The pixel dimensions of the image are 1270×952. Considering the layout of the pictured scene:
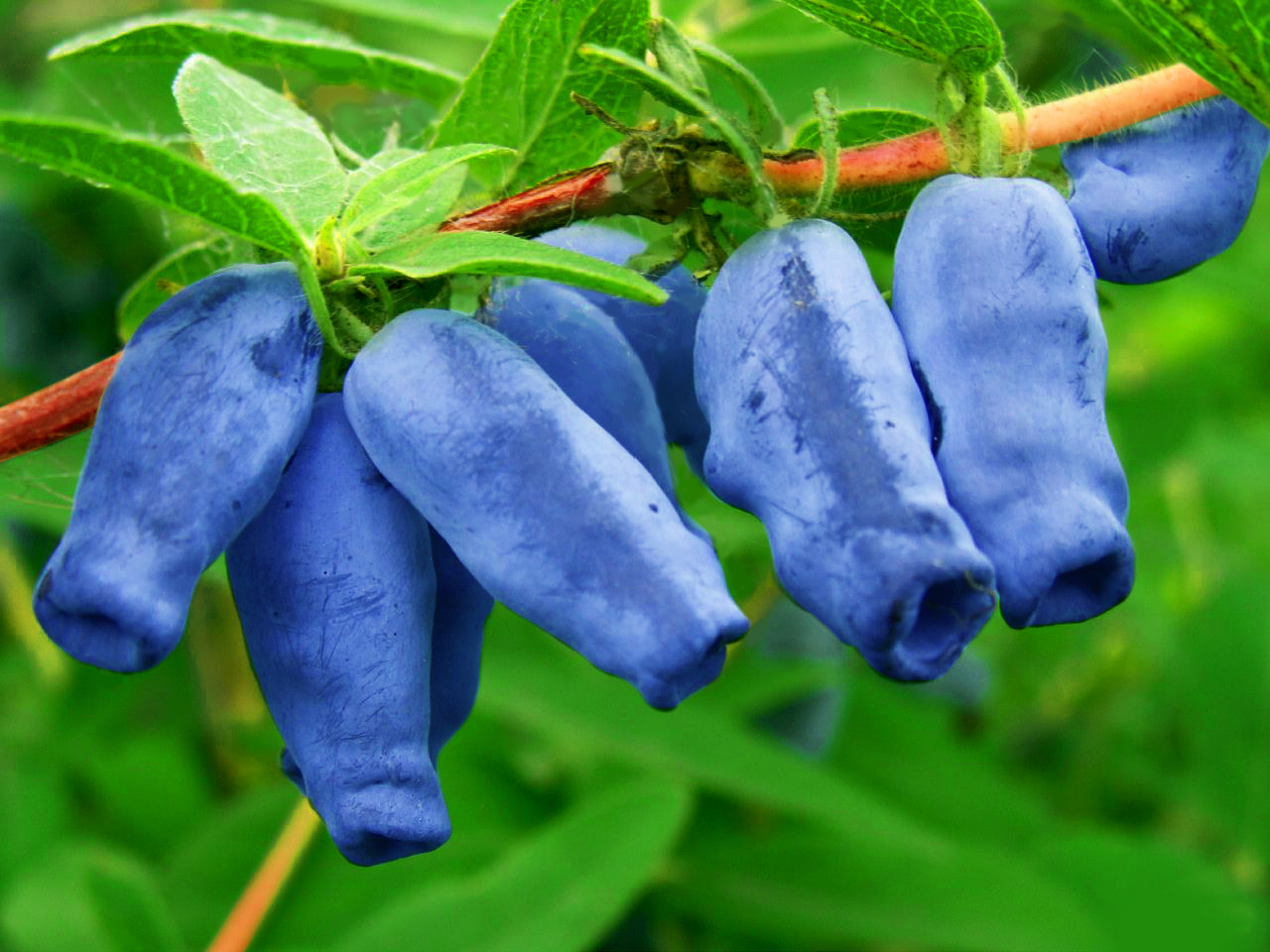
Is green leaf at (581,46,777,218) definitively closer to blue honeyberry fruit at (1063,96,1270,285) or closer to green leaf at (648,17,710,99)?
green leaf at (648,17,710,99)

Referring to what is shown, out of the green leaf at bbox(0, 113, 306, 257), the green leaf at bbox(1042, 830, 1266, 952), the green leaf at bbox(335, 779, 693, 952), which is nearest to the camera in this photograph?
the green leaf at bbox(0, 113, 306, 257)

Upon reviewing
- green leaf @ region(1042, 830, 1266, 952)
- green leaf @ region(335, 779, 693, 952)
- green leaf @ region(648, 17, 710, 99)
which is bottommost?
green leaf @ region(1042, 830, 1266, 952)

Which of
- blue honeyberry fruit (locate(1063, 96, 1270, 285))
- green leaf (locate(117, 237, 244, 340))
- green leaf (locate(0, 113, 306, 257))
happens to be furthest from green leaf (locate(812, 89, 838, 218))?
green leaf (locate(117, 237, 244, 340))

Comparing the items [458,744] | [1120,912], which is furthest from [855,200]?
[1120,912]

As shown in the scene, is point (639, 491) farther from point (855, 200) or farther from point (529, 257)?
point (855, 200)

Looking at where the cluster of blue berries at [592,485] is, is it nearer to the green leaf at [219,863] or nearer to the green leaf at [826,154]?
the green leaf at [826,154]

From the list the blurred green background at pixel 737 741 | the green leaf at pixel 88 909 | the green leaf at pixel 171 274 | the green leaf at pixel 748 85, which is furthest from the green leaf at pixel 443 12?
the green leaf at pixel 88 909

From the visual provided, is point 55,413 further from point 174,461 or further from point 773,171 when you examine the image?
point 773,171
